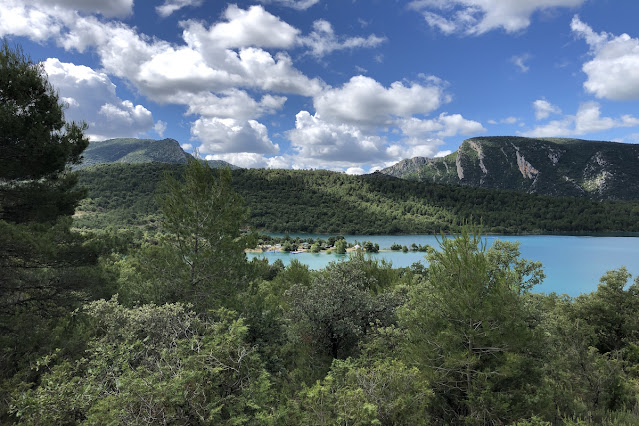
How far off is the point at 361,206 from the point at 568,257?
8802 centimetres

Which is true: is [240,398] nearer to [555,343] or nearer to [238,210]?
[238,210]

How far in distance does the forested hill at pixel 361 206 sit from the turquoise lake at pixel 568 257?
1636cm

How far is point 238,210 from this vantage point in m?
11.5

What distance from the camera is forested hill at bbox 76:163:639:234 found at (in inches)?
4540

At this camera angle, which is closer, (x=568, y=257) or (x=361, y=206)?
(x=568, y=257)

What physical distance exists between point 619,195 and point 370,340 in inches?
9294

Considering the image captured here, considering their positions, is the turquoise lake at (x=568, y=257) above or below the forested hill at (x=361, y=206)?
below

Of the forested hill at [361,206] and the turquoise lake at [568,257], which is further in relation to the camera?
the forested hill at [361,206]

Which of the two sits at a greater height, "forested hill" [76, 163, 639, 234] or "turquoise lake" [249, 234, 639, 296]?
"forested hill" [76, 163, 639, 234]

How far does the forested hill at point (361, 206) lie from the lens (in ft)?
378

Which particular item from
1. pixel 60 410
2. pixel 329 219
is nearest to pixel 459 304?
pixel 60 410

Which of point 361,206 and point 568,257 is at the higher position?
point 361,206

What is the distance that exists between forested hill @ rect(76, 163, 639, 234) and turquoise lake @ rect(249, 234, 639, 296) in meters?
16.4

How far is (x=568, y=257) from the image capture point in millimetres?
75375
